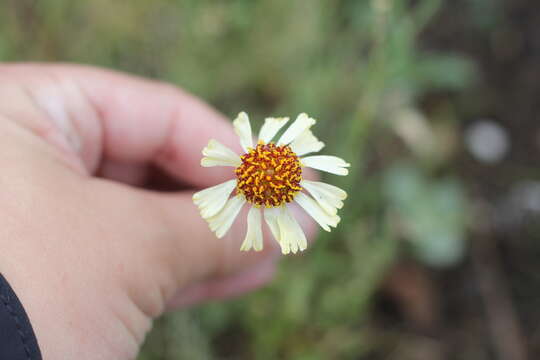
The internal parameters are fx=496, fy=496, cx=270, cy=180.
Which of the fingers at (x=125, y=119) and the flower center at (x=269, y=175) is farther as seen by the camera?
the fingers at (x=125, y=119)

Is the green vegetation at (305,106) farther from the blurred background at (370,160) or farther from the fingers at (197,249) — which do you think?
the fingers at (197,249)

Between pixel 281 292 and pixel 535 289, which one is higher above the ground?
pixel 535 289

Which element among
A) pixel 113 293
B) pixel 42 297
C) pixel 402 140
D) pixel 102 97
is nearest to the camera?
pixel 42 297

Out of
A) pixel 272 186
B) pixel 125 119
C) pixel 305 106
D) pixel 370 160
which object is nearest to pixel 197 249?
pixel 272 186

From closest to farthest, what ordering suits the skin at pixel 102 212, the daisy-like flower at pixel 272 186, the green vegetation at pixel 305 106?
1. the skin at pixel 102 212
2. the daisy-like flower at pixel 272 186
3. the green vegetation at pixel 305 106

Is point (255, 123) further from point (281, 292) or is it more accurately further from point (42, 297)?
point (42, 297)

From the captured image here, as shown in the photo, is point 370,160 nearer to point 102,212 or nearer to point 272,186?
point 272,186

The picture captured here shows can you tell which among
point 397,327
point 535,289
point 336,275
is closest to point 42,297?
point 336,275

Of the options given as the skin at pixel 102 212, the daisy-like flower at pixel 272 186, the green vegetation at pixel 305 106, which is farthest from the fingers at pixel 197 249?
the green vegetation at pixel 305 106
